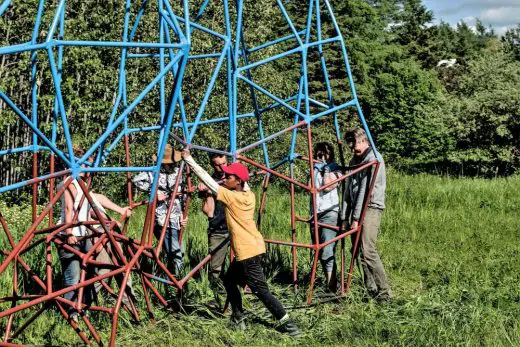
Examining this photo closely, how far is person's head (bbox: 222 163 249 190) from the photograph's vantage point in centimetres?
538

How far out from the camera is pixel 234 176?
5.41 metres

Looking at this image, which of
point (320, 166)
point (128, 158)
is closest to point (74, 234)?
point (128, 158)

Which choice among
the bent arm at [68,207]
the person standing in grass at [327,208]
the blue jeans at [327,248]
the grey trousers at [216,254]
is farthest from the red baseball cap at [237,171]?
the blue jeans at [327,248]

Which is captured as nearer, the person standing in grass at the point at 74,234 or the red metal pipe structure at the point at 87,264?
the red metal pipe structure at the point at 87,264

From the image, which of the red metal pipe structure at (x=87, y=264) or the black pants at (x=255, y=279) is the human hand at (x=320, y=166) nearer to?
the red metal pipe structure at (x=87, y=264)

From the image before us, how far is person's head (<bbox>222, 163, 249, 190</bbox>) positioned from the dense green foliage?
5743mm

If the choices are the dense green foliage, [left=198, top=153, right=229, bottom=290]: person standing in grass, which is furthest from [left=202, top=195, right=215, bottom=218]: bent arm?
the dense green foliage

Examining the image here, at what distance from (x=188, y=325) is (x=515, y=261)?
4520mm

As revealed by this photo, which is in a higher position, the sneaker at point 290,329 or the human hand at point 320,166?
the human hand at point 320,166

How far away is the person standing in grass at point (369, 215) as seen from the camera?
645cm

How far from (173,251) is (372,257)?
71.3 inches

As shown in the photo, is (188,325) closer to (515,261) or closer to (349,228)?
(349,228)

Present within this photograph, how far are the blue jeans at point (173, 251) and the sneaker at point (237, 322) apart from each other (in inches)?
48.1

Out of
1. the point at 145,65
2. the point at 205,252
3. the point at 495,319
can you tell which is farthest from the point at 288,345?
the point at 145,65
